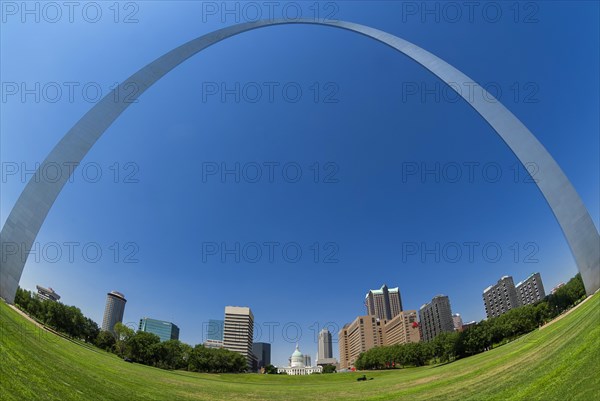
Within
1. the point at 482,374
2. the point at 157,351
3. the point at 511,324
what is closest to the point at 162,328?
the point at 157,351

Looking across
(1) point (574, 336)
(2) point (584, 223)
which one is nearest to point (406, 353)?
(2) point (584, 223)

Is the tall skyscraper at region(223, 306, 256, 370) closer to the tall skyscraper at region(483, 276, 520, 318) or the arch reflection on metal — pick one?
the tall skyscraper at region(483, 276, 520, 318)

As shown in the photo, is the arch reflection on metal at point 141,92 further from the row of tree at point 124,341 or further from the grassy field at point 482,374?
the row of tree at point 124,341

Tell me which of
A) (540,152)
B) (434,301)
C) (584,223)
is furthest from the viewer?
(434,301)

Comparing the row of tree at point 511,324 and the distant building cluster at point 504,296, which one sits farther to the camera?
the distant building cluster at point 504,296

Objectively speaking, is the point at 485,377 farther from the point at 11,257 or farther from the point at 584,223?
the point at 11,257

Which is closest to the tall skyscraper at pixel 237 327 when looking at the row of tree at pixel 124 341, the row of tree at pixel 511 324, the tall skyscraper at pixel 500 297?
the row of tree at pixel 124 341
